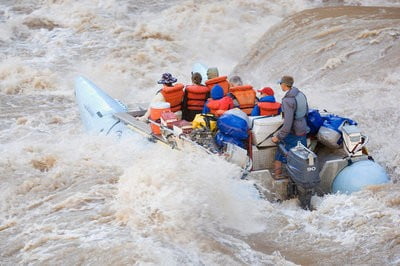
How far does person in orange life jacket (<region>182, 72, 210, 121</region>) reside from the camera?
6.43 metres

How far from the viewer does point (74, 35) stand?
13.5 m

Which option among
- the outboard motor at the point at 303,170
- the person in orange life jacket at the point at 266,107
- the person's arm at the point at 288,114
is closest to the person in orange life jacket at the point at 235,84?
the person in orange life jacket at the point at 266,107

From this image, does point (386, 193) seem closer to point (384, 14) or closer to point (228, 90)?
point (228, 90)

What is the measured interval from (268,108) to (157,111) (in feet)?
4.29

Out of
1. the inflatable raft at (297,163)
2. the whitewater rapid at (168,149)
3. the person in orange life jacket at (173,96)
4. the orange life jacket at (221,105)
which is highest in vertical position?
the orange life jacket at (221,105)

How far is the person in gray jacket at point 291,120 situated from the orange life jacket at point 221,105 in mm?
577

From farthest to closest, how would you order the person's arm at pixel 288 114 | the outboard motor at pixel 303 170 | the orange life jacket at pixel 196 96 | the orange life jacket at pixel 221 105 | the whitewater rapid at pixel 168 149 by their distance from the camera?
the orange life jacket at pixel 196 96 → the orange life jacket at pixel 221 105 → the person's arm at pixel 288 114 → the outboard motor at pixel 303 170 → the whitewater rapid at pixel 168 149

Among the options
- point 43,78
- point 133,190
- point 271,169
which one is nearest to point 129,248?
point 133,190

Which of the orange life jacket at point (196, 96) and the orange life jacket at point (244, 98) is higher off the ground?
the orange life jacket at point (244, 98)

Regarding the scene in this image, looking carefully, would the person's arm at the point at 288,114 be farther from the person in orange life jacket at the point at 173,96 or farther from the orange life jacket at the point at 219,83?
the person in orange life jacket at the point at 173,96

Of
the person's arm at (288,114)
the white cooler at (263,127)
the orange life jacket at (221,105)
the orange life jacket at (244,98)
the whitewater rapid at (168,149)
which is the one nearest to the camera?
the whitewater rapid at (168,149)

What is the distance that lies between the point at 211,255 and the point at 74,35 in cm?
1004

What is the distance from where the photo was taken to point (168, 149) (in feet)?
19.6

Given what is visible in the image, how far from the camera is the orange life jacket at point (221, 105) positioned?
5.81m
